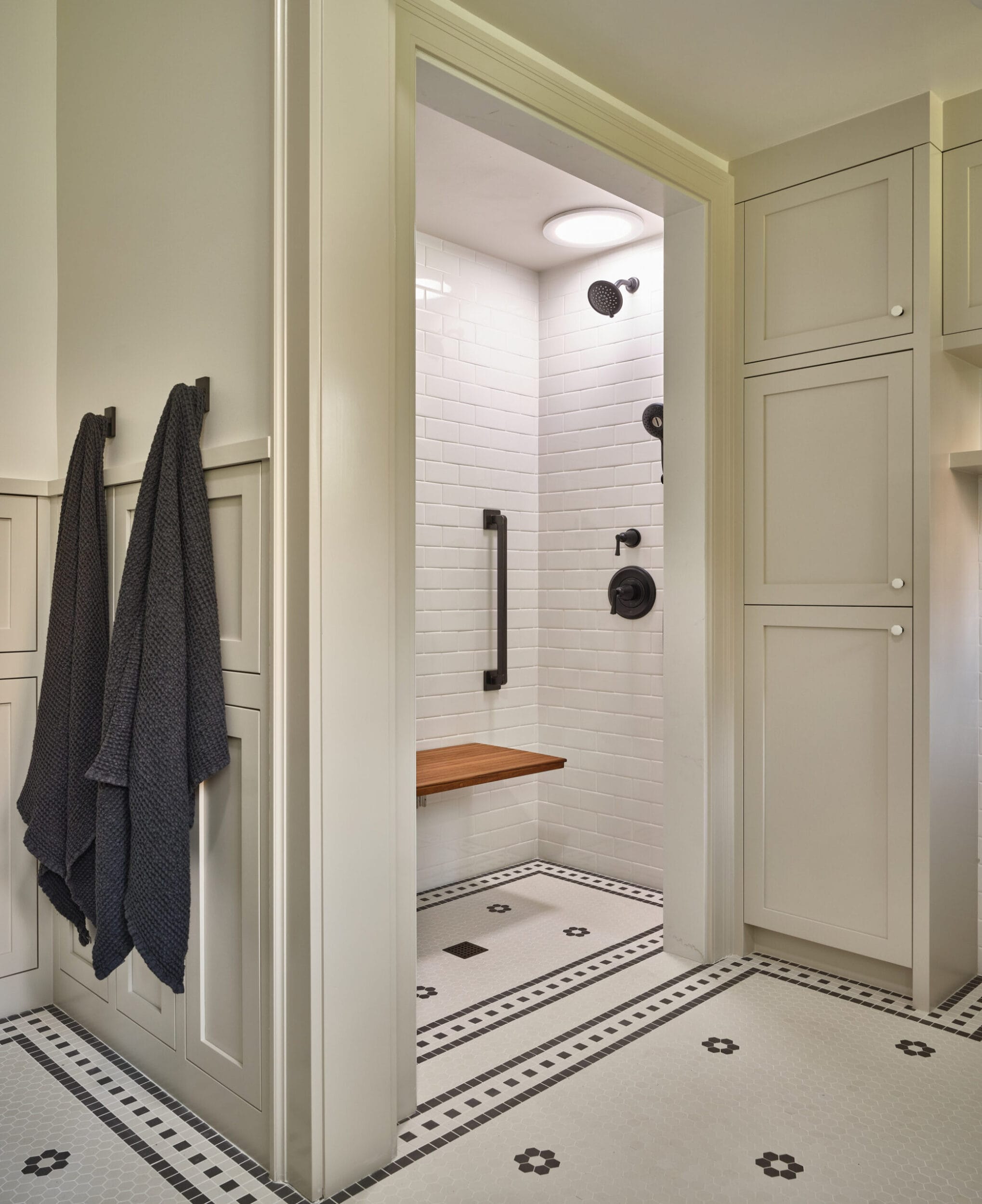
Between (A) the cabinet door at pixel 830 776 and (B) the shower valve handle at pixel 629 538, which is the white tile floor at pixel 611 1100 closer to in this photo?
(A) the cabinet door at pixel 830 776

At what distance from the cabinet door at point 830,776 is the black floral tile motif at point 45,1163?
1.96 meters

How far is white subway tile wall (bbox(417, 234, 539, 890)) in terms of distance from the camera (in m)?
3.67

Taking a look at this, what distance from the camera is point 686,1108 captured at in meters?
2.04

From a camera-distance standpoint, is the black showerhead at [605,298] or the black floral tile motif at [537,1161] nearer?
the black floral tile motif at [537,1161]

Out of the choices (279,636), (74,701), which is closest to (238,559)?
(279,636)

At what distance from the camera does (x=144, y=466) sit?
2057 mm

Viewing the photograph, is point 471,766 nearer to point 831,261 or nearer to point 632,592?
point 632,592

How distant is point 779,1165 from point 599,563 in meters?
2.39

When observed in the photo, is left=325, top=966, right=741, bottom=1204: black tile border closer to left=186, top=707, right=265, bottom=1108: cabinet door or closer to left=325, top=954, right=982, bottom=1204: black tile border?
left=325, top=954, right=982, bottom=1204: black tile border

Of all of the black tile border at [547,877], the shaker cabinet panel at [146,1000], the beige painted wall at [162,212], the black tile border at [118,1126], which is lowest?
the black tile border at [547,877]

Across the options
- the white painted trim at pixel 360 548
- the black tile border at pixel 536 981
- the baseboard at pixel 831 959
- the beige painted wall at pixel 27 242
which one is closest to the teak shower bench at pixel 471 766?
the black tile border at pixel 536 981

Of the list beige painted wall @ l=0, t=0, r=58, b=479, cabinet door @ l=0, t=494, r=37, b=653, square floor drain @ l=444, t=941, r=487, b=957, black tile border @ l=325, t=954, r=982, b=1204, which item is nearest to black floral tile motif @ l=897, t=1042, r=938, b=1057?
black tile border @ l=325, t=954, r=982, b=1204

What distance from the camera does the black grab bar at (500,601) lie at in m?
3.85

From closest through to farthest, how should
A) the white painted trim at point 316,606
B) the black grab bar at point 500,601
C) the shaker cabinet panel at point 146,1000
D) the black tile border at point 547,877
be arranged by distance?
the white painted trim at point 316,606
the shaker cabinet panel at point 146,1000
the black tile border at point 547,877
the black grab bar at point 500,601
